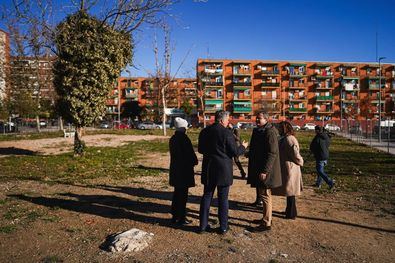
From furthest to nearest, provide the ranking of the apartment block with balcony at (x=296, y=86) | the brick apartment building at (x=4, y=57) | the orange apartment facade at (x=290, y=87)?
the apartment block with balcony at (x=296, y=86), the orange apartment facade at (x=290, y=87), the brick apartment building at (x=4, y=57)

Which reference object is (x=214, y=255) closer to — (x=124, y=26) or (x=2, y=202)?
(x=2, y=202)

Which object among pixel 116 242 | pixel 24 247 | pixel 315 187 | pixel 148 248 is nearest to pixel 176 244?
pixel 148 248

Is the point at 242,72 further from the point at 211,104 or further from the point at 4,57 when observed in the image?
the point at 4,57

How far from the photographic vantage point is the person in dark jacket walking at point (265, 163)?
512 cm

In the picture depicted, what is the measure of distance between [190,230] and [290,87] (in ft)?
258

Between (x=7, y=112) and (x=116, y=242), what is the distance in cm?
4877

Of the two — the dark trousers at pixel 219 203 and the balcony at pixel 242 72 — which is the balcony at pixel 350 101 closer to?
the balcony at pixel 242 72

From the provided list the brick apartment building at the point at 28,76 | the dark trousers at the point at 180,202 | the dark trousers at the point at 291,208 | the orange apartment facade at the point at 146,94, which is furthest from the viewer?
the orange apartment facade at the point at 146,94

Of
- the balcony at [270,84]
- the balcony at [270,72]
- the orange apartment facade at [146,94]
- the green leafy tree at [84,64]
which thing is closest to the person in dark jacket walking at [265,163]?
the green leafy tree at [84,64]

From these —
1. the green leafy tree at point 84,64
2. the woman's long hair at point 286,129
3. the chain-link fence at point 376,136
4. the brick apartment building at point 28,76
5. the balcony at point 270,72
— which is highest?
the balcony at point 270,72

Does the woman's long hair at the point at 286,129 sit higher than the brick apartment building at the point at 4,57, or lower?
lower

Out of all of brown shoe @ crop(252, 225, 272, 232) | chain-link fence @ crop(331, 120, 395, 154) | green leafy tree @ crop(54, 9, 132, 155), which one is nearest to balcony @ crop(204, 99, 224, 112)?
chain-link fence @ crop(331, 120, 395, 154)

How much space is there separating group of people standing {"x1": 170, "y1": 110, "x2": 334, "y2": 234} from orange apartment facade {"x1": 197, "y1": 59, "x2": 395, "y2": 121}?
233ft

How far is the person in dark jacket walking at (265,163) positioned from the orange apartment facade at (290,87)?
7137 centimetres
